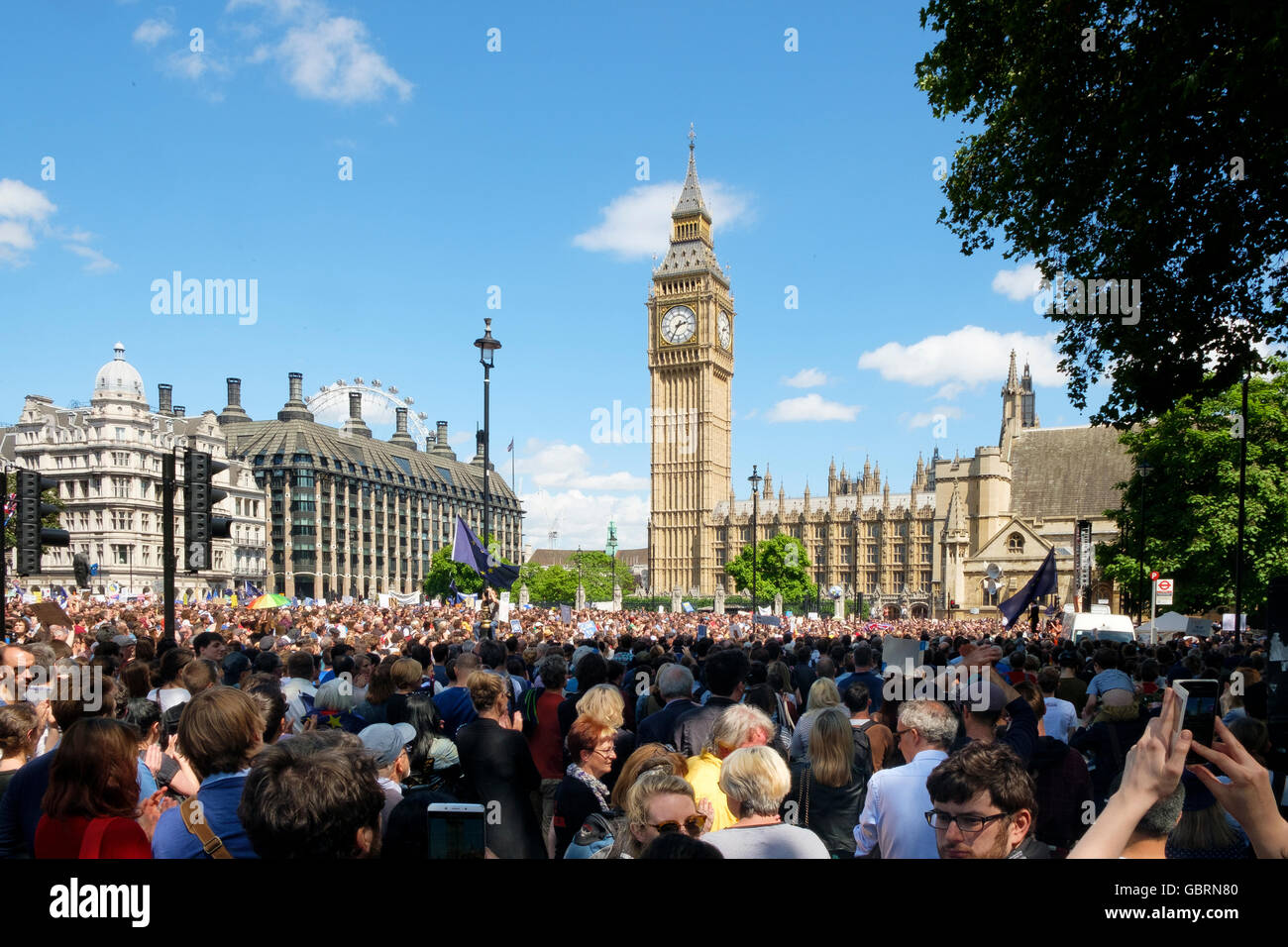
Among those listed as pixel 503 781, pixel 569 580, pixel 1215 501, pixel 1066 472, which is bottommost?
pixel 569 580

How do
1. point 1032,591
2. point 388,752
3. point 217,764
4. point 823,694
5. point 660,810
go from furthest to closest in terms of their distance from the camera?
point 1032,591 → point 823,694 → point 388,752 → point 217,764 → point 660,810

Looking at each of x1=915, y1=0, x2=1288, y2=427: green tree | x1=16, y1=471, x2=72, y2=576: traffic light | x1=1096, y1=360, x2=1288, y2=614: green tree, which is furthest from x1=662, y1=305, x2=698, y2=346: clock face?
x1=16, y1=471, x2=72, y2=576: traffic light

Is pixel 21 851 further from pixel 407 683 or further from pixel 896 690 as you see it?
pixel 896 690

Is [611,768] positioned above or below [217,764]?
below

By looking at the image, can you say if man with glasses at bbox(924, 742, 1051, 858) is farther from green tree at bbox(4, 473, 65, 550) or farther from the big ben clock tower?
the big ben clock tower

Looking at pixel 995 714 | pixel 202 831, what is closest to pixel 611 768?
pixel 995 714

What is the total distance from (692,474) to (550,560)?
78.5 metres

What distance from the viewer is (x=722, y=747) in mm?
5191

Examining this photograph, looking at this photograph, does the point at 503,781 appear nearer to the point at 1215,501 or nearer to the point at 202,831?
the point at 202,831

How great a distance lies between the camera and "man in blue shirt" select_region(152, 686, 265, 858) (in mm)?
3559

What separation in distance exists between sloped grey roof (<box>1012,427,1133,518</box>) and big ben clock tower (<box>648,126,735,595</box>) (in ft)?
132

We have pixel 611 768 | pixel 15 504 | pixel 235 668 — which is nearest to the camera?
pixel 611 768

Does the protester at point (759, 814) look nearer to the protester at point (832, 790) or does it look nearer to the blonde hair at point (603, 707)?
the protester at point (832, 790)

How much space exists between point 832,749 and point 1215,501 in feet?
119
